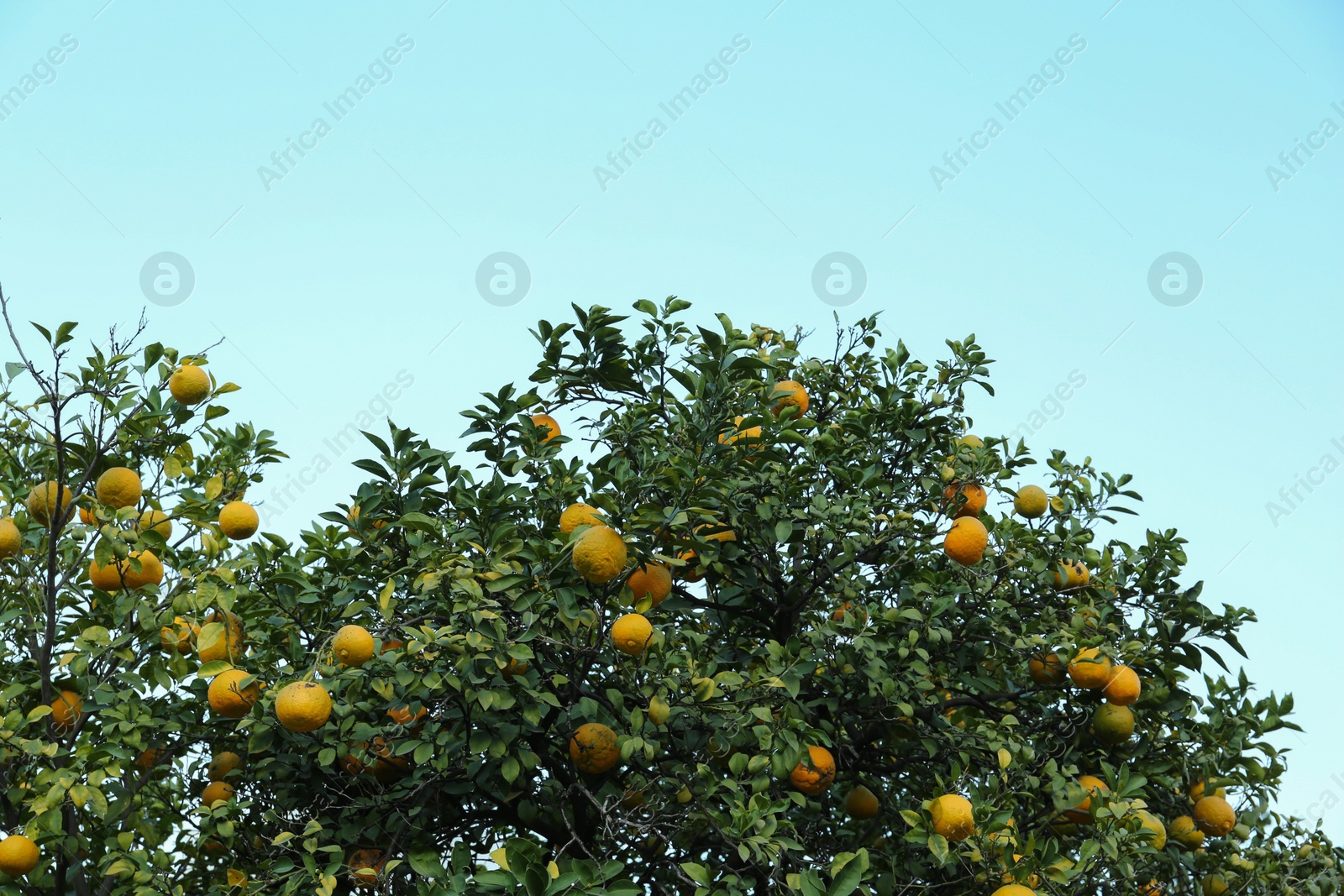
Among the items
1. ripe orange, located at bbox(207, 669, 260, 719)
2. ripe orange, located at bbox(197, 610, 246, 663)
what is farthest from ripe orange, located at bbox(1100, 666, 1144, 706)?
ripe orange, located at bbox(197, 610, 246, 663)

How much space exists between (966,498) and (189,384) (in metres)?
3.52

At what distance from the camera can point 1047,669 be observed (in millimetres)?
5332

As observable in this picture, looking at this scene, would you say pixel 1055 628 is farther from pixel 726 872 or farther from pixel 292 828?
pixel 292 828

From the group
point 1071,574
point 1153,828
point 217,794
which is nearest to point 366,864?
point 217,794

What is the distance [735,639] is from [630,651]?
1.61 metres

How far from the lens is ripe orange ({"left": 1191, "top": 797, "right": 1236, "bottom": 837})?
537cm

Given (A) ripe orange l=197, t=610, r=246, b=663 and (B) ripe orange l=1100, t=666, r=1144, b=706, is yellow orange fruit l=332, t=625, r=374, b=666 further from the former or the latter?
(B) ripe orange l=1100, t=666, r=1144, b=706

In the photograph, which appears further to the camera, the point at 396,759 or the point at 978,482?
the point at 978,482

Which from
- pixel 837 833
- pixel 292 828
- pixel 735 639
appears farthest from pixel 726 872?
pixel 292 828

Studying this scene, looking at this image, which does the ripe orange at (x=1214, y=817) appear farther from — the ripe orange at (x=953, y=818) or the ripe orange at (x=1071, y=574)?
the ripe orange at (x=953, y=818)

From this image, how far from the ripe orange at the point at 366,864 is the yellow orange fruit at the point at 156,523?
150cm

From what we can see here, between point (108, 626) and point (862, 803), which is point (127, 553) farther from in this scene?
point (862, 803)

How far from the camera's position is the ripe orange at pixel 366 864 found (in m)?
4.31

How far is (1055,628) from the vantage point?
5.50 metres
